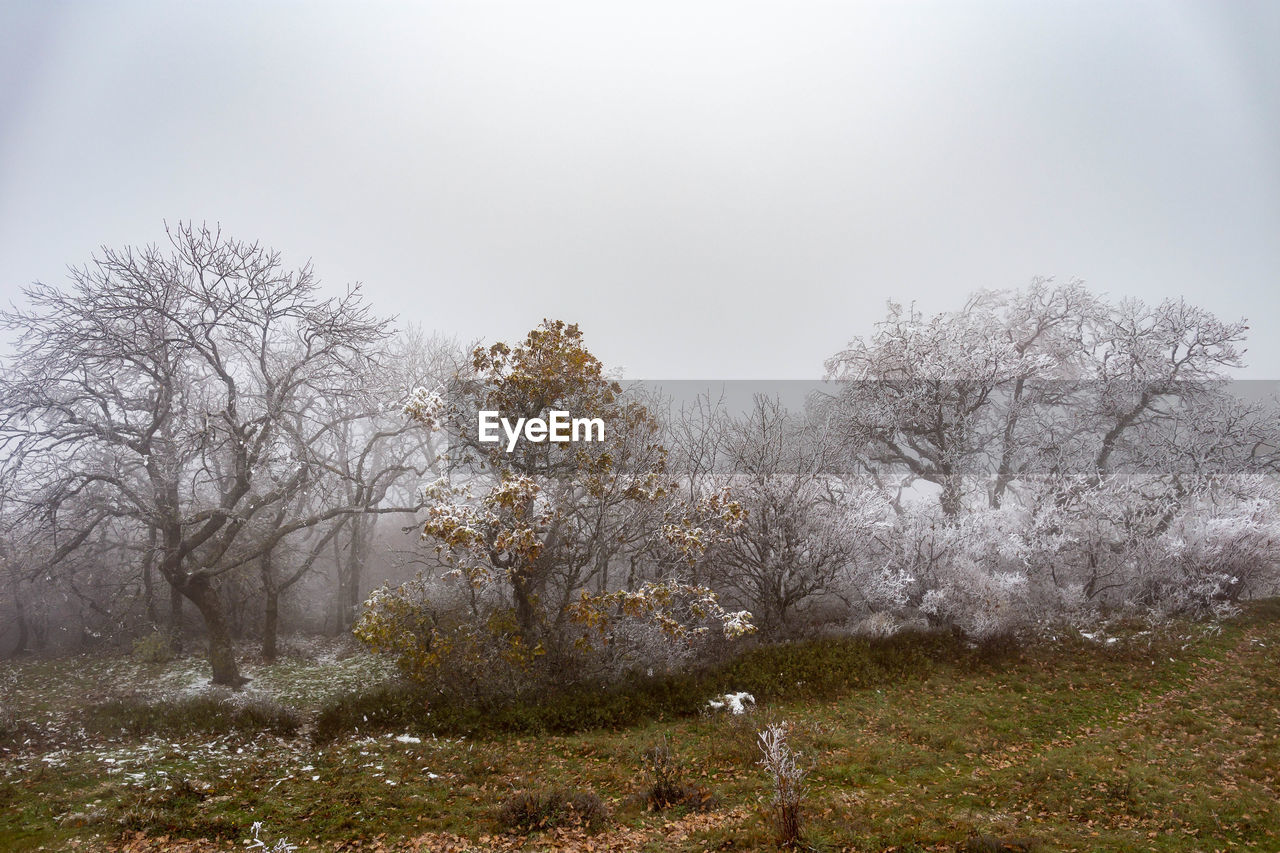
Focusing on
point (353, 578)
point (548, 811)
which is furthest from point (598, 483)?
point (353, 578)

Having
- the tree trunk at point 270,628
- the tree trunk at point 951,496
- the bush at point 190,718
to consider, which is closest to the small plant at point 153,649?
the tree trunk at point 270,628

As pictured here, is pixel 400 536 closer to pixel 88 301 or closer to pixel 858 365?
pixel 88 301

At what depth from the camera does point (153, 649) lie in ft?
55.6

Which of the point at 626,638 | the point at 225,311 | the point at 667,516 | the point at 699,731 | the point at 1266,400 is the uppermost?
the point at 225,311

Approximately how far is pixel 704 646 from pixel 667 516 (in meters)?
3.49

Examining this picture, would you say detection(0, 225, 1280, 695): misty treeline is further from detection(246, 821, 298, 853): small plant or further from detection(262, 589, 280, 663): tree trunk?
detection(246, 821, 298, 853): small plant

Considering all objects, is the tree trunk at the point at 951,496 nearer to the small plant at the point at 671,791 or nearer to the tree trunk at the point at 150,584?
the small plant at the point at 671,791

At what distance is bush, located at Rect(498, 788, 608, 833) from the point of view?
825cm

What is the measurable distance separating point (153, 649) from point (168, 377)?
338 inches

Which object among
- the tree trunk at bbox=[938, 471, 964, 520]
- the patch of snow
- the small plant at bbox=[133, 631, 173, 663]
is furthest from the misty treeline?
the patch of snow

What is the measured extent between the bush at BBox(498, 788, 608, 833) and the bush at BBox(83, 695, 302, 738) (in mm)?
6235

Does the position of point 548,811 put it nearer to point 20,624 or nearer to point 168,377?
point 168,377

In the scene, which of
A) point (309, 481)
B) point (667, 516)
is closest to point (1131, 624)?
point (667, 516)

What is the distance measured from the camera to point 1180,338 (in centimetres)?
2062
